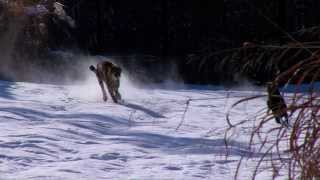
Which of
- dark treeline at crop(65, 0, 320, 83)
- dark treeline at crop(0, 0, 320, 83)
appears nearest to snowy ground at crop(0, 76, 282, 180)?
dark treeline at crop(0, 0, 320, 83)

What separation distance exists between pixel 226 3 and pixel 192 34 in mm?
2234

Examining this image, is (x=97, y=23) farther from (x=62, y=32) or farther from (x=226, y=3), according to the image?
(x=226, y=3)

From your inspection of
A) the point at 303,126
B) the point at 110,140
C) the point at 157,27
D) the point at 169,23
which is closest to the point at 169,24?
the point at 169,23

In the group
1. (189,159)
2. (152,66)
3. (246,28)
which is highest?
(246,28)

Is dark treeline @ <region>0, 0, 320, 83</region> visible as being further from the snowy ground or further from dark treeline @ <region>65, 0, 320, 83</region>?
the snowy ground

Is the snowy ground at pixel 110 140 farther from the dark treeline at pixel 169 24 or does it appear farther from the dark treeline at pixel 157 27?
the dark treeline at pixel 169 24

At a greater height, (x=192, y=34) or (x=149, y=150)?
(x=192, y=34)

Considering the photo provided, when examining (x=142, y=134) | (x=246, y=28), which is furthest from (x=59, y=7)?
(x=142, y=134)

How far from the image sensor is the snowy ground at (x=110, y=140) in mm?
8820

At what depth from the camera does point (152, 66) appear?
112 ft

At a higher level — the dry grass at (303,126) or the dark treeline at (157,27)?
the dark treeline at (157,27)

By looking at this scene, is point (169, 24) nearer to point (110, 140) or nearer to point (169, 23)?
point (169, 23)

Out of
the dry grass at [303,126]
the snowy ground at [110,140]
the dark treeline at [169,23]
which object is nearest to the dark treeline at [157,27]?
the dark treeline at [169,23]

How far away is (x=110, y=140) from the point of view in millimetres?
12195
